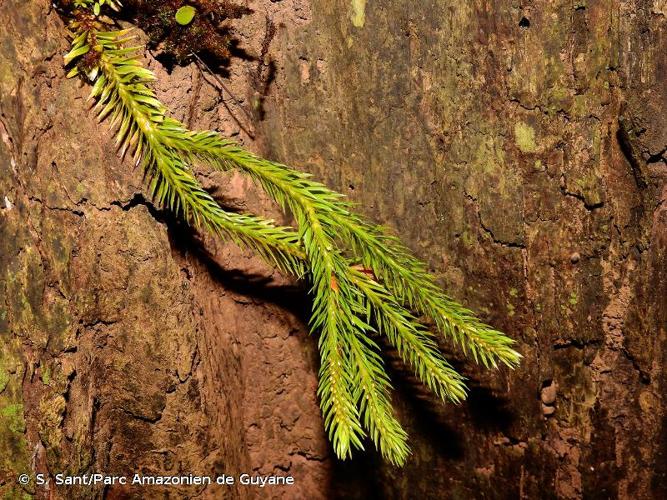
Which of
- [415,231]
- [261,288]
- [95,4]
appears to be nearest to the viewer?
[95,4]

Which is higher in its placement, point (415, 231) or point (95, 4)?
point (95, 4)

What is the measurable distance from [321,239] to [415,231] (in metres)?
0.36

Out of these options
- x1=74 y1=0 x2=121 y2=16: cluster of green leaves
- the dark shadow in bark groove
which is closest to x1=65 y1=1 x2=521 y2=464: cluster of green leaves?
x1=74 y1=0 x2=121 y2=16: cluster of green leaves

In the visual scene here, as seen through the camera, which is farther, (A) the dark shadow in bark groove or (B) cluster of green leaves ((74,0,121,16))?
(A) the dark shadow in bark groove

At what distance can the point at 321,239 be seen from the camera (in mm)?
1732

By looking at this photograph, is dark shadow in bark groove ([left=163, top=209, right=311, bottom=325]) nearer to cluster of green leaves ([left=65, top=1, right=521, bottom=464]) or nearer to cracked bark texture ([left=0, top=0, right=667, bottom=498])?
cracked bark texture ([left=0, top=0, right=667, bottom=498])

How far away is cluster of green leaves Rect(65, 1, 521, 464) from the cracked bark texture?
3.7 inches

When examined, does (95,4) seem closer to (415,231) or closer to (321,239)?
(321,239)

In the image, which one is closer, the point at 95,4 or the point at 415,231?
the point at 95,4

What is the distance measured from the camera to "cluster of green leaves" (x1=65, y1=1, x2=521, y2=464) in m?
1.71

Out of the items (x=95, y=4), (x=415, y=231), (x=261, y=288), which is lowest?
(x=261, y=288)

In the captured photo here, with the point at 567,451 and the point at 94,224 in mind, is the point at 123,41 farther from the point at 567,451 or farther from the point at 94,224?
the point at 567,451

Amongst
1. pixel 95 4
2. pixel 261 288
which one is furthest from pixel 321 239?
pixel 95 4

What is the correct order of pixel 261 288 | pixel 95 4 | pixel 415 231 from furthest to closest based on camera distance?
1. pixel 261 288
2. pixel 415 231
3. pixel 95 4
